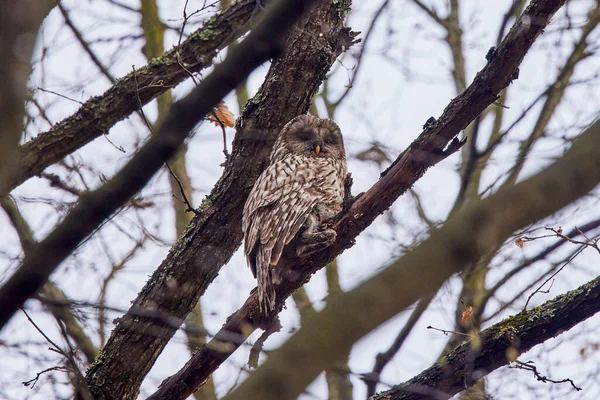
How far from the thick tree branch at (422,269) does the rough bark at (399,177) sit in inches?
62.7

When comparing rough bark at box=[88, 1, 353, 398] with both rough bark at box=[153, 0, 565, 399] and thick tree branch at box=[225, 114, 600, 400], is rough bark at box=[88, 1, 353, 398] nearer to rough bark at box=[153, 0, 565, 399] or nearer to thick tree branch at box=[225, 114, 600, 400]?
rough bark at box=[153, 0, 565, 399]

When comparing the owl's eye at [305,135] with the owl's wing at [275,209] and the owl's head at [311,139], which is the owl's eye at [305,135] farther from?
the owl's wing at [275,209]

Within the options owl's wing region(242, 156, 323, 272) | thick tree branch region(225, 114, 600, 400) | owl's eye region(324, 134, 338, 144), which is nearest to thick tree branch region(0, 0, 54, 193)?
thick tree branch region(225, 114, 600, 400)

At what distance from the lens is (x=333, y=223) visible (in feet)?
13.4

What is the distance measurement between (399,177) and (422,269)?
203cm

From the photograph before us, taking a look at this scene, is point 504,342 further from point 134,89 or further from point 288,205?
point 134,89

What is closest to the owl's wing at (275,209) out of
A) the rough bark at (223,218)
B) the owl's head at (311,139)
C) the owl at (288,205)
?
the owl at (288,205)

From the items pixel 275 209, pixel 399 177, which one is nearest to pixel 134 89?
pixel 275 209

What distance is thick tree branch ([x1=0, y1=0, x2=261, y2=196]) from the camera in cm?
523

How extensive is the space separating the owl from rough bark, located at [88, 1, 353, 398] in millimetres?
143

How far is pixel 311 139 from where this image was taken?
19.3 feet

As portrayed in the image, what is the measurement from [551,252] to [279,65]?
336 cm

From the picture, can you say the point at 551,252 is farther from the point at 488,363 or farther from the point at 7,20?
the point at 7,20

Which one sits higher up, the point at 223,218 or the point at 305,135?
the point at 305,135
